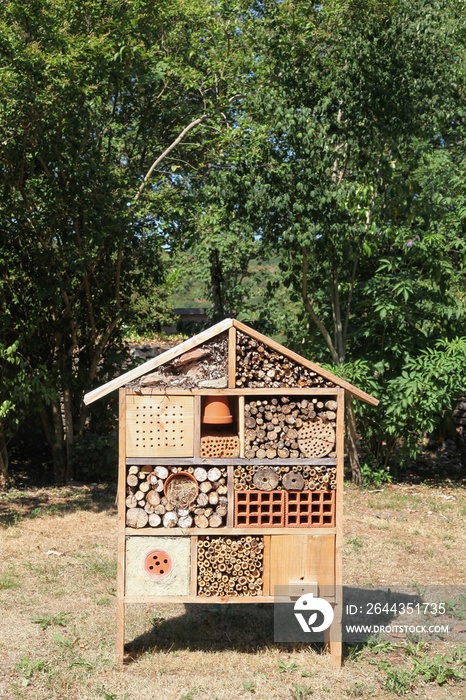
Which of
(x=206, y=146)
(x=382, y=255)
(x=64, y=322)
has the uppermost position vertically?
(x=206, y=146)

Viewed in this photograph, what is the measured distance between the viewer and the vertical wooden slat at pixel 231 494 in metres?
Result: 4.93

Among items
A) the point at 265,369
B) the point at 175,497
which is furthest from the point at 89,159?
the point at 175,497

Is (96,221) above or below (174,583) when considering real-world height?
above

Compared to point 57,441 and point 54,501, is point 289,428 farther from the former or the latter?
point 57,441

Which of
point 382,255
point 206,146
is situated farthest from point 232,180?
point 382,255

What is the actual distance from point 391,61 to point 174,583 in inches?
270

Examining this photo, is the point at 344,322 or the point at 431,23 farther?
the point at 344,322

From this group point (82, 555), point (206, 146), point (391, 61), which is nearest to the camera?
point (82, 555)

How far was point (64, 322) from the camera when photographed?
410 inches

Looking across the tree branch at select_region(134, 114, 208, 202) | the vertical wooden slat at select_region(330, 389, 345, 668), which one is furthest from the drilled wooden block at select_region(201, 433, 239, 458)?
the tree branch at select_region(134, 114, 208, 202)

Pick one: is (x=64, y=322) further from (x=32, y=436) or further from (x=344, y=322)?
(x=344, y=322)

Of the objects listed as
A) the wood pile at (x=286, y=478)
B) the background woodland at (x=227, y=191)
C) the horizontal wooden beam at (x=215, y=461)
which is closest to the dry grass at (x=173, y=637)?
the wood pile at (x=286, y=478)

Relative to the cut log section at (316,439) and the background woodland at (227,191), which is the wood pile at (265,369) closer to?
the cut log section at (316,439)

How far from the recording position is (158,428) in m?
4.91
